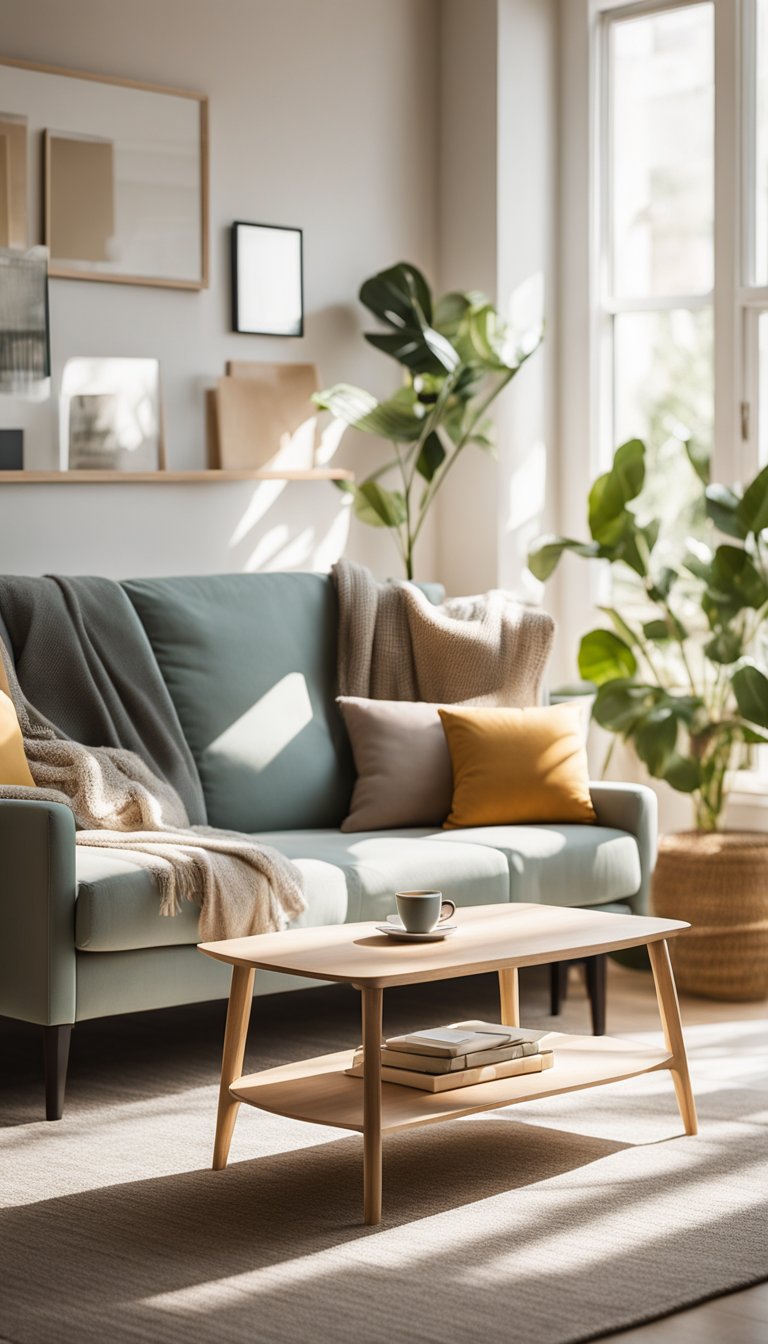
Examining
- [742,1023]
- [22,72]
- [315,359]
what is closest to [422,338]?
[315,359]

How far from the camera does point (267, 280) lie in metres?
5.25

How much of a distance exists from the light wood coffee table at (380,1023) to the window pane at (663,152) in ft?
8.82

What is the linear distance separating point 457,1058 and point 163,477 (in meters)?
2.23

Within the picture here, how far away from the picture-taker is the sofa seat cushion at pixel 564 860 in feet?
14.3

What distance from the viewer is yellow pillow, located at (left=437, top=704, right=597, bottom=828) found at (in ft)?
15.1

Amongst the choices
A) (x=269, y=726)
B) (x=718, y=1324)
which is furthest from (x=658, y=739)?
(x=718, y=1324)

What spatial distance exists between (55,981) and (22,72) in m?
2.36

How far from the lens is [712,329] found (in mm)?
5461

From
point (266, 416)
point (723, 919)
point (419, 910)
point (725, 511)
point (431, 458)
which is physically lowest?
point (723, 919)

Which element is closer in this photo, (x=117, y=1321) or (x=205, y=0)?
(x=117, y=1321)

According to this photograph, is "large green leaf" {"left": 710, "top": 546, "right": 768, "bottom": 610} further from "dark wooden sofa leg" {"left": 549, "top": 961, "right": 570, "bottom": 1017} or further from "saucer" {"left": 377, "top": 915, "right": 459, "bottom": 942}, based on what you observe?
"saucer" {"left": 377, "top": 915, "right": 459, "bottom": 942}

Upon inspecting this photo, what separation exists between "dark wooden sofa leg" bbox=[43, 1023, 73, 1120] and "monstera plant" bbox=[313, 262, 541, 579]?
220 centimetres

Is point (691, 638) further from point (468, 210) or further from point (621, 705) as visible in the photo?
point (468, 210)

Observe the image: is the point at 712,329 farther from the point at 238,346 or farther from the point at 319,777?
the point at 319,777
